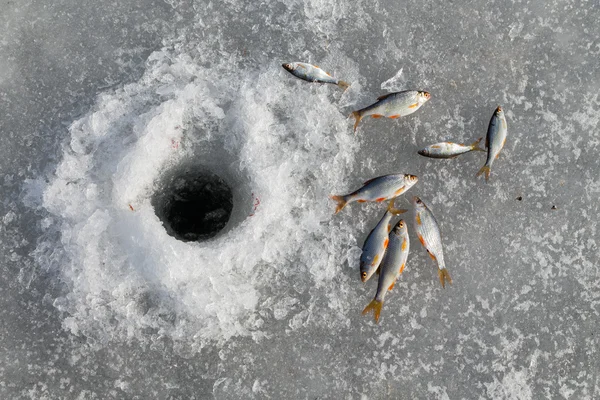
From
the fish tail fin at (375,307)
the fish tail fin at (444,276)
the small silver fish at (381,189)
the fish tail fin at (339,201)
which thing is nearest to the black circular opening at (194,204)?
the fish tail fin at (339,201)

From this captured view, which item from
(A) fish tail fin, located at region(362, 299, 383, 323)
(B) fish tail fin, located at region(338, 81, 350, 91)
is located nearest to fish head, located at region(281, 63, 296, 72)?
(B) fish tail fin, located at region(338, 81, 350, 91)

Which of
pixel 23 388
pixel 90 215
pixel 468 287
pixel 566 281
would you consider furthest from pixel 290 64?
pixel 23 388

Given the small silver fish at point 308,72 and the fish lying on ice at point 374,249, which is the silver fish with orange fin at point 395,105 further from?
the fish lying on ice at point 374,249

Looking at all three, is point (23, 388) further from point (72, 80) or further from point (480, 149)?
point (480, 149)

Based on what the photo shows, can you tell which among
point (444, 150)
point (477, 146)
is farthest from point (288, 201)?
point (477, 146)

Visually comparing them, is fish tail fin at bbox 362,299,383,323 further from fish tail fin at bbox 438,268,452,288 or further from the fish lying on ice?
fish tail fin at bbox 438,268,452,288

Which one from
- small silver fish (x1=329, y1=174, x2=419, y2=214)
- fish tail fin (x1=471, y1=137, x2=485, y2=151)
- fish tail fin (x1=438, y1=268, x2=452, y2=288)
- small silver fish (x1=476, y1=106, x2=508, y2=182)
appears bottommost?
fish tail fin (x1=438, y1=268, x2=452, y2=288)

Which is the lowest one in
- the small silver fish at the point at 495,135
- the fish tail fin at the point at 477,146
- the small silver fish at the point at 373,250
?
the small silver fish at the point at 373,250
